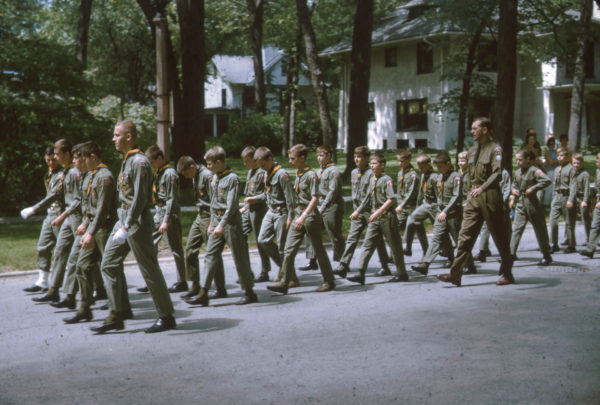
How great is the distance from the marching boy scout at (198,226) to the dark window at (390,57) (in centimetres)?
3375

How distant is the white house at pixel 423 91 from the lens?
126 feet

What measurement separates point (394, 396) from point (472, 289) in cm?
437

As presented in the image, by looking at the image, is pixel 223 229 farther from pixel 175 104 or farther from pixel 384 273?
pixel 175 104

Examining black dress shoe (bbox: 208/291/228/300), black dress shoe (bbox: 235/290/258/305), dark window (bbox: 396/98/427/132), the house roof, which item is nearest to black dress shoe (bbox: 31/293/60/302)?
black dress shoe (bbox: 208/291/228/300)

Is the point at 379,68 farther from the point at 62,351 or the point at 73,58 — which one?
the point at 62,351

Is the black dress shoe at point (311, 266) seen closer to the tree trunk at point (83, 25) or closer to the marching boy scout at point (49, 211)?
the marching boy scout at point (49, 211)

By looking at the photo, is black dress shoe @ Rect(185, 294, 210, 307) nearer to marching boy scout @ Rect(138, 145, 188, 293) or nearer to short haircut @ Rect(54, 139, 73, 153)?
marching boy scout @ Rect(138, 145, 188, 293)

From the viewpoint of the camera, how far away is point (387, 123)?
138ft

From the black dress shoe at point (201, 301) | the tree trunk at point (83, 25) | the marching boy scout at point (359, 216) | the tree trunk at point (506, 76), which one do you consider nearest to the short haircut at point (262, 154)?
the marching boy scout at point (359, 216)

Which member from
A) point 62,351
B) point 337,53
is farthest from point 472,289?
point 337,53

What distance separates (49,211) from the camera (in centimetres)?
905

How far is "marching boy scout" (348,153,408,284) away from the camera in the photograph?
9539 millimetres

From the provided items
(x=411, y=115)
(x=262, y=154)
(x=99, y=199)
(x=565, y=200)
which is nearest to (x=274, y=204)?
(x=262, y=154)

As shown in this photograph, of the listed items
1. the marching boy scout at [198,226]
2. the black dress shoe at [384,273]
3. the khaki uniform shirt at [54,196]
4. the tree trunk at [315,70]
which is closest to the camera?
the khaki uniform shirt at [54,196]
